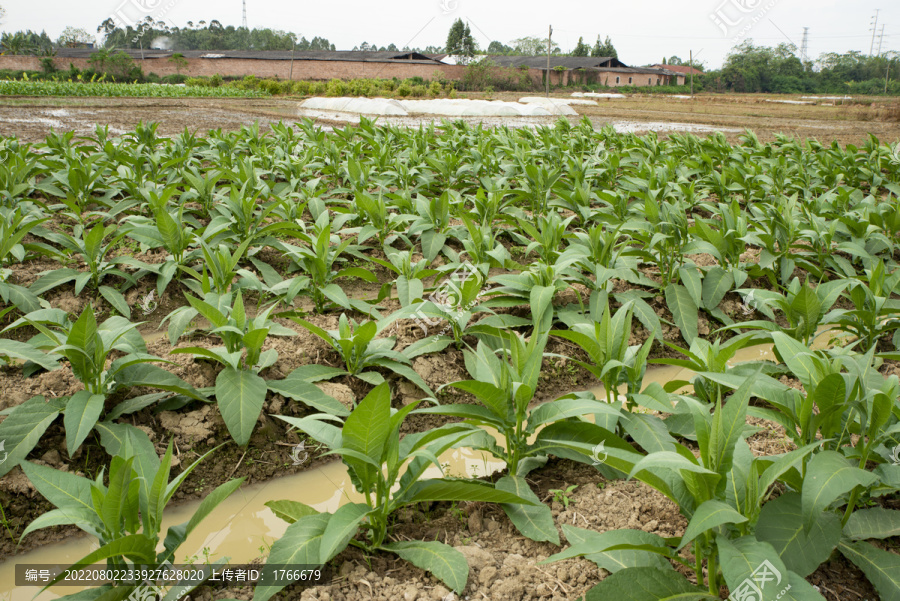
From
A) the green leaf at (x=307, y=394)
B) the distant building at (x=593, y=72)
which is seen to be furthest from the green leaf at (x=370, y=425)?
the distant building at (x=593, y=72)

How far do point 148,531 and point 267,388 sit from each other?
1.02 metres

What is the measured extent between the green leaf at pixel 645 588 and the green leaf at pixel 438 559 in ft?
1.19

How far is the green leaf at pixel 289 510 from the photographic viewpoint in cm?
174

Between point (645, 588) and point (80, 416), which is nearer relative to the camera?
point (645, 588)

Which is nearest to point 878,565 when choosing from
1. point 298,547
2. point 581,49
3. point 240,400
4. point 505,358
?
point 505,358

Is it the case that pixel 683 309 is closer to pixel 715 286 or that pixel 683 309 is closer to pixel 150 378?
pixel 715 286

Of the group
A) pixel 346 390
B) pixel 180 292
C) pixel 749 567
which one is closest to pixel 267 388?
pixel 346 390

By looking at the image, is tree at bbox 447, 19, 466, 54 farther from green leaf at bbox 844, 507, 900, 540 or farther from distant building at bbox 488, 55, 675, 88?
green leaf at bbox 844, 507, 900, 540

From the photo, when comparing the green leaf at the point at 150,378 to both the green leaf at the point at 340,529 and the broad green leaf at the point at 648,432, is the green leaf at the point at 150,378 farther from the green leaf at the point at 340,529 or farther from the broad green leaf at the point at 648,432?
the broad green leaf at the point at 648,432

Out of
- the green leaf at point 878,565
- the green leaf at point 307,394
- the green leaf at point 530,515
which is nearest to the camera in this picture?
the green leaf at point 878,565

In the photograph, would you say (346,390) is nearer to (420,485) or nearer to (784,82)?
(420,485)

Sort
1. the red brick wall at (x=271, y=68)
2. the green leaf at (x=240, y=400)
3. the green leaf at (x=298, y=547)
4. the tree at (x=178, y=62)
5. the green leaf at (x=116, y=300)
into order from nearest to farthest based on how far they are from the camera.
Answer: the green leaf at (x=298, y=547)
the green leaf at (x=240, y=400)
the green leaf at (x=116, y=300)
the tree at (x=178, y=62)
the red brick wall at (x=271, y=68)

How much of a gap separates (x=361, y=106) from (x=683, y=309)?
19.5 meters

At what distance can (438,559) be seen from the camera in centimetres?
158
